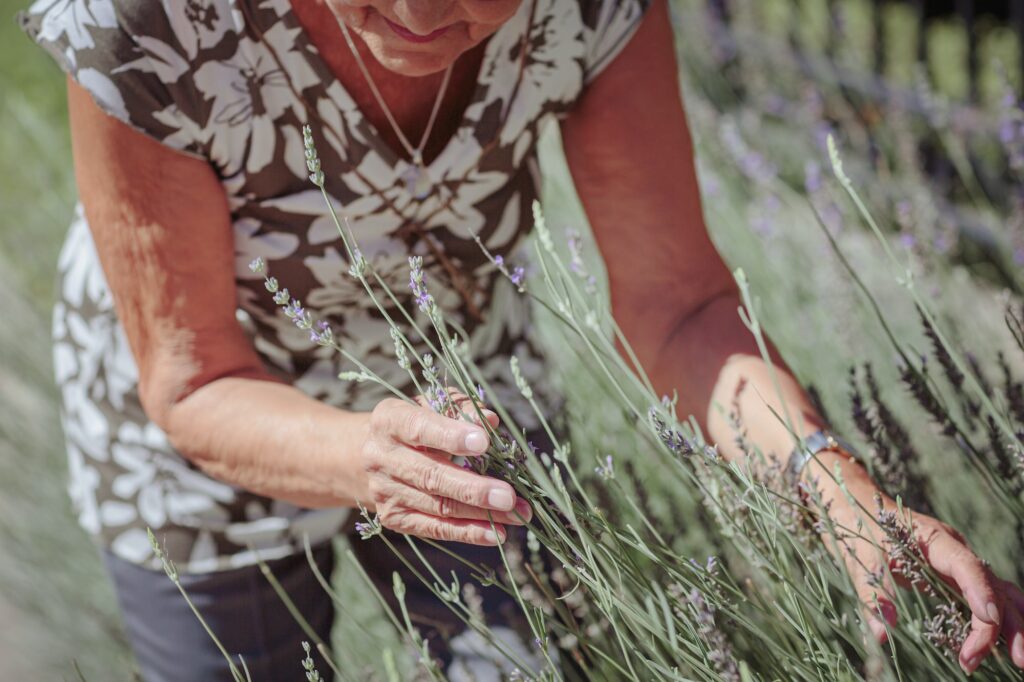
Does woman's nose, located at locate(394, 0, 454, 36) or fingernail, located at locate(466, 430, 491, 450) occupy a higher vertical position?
woman's nose, located at locate(394, 0, 454, 36)

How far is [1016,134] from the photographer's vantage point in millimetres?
2160

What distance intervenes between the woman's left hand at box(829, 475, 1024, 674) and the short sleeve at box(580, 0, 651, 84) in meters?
0.70

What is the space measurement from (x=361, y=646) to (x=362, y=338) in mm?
710

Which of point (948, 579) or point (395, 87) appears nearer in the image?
point (948, 579)

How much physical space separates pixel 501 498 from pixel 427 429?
90mm

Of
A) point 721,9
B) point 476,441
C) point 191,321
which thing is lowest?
point 721,9

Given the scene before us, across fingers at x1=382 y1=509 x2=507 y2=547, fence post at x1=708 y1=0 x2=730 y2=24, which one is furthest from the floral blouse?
fence post at x1=708 y1=0 x2=730 y2=24

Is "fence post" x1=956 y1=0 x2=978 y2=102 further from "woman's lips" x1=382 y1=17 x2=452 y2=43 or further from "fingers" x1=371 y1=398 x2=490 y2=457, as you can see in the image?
"fingers" x1=371 y1=398 x2=490 y2=457

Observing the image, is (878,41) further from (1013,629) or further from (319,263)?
(1013,629)

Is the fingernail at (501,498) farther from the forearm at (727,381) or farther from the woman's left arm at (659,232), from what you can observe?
the woman's left arm at (659,232)

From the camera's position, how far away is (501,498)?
0.95 m

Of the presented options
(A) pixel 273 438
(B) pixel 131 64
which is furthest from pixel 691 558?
(B) pixel 131 64

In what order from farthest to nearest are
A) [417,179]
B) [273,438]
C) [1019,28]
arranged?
[1019,28] < [417,179] < [273,438]

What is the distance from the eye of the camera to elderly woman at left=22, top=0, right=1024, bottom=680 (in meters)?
1.20
